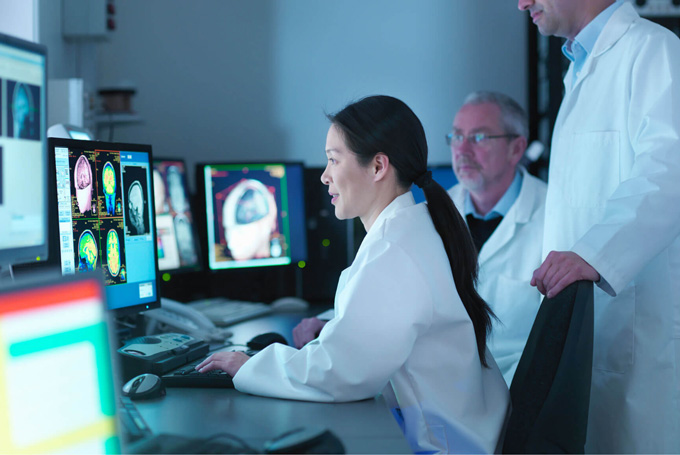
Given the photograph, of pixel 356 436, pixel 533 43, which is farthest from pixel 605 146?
pixel 533 43

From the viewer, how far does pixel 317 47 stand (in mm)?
3357

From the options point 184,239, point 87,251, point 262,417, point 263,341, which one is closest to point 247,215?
point 184,239

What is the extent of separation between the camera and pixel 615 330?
1.51 metres

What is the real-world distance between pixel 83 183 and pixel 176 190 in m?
1.00

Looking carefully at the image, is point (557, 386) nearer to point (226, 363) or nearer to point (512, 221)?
point (226, 363)

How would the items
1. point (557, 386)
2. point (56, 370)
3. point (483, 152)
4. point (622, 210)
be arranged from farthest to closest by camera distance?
point (483, 152), point (622, 210), point (557, 386), point (56, 370)

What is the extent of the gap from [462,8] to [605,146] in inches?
78.4

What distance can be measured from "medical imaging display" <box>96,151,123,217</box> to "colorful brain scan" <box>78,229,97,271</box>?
0.07 m

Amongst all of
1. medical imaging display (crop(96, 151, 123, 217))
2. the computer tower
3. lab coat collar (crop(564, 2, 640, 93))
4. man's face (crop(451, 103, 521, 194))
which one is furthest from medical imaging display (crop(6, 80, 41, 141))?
the computer tower

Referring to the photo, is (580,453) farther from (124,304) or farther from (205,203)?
(205,203)

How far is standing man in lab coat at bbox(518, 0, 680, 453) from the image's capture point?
53.3 inches

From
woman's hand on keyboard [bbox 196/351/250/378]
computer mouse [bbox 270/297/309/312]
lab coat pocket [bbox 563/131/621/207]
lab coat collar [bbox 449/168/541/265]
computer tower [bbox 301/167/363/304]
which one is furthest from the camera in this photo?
computer tower [bbox 301/167/363/304]

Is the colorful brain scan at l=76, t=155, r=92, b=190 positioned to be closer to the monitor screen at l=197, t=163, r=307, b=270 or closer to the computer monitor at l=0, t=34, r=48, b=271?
the computer monitor at l=0, t=34, r=48, b=271

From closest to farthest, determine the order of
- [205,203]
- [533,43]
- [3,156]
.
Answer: [3,156], [205,203], [533,43]
